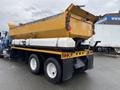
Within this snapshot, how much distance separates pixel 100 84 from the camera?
5297 mm

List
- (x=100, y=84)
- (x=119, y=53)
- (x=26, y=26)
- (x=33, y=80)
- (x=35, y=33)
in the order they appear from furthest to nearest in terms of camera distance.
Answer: (x=119, y=53) < (x=26, y=26) < (x=35, y=33) < (x=33, y=80) < (x=100, y=84)

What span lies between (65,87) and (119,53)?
475 inches

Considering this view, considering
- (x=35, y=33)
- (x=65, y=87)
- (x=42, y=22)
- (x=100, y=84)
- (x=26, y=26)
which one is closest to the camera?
(x=65, y=87)

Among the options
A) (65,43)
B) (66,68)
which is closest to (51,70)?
(66,68)

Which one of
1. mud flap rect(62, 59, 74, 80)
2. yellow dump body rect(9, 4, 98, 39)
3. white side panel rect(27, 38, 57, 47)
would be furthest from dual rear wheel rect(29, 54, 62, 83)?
yellow dump body rect(9, 4, 98, 39)

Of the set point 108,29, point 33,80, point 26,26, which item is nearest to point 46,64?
point 33,80

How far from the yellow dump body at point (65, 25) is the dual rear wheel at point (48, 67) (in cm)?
102

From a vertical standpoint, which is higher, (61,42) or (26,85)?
(61,42)

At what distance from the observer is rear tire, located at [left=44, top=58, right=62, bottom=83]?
5.16 m

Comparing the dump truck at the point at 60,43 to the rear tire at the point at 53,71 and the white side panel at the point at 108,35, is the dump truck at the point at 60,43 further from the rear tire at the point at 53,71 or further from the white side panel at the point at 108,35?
the white side panel at the point at 108,35

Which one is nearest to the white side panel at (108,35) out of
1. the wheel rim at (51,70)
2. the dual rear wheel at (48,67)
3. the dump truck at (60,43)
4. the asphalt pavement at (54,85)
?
the dump truck at (60,43)

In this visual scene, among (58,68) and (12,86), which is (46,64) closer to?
(58,68)

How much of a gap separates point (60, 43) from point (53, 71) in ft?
3.79

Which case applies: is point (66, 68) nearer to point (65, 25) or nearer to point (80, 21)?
point (65, 25)
